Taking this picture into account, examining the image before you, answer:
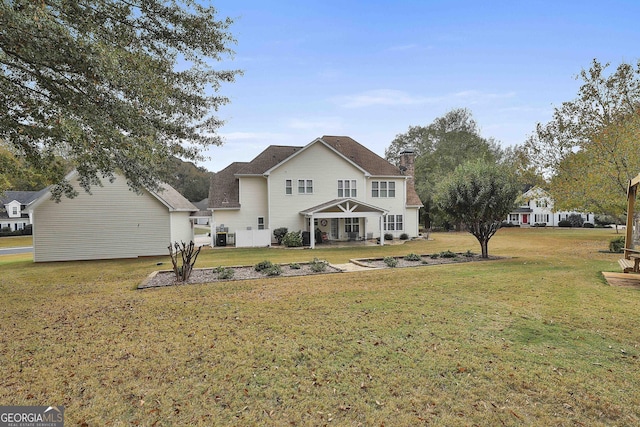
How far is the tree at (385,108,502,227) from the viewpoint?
3950cm

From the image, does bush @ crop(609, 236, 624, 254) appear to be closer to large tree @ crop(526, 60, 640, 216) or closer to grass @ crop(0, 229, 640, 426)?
large tree @ crop(526, 60, 640, 216)

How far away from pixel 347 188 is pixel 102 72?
2150 centimetres

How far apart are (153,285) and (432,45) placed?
687 inches

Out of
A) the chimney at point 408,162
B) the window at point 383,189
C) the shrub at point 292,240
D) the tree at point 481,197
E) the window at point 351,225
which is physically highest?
the chimney at point 408,162

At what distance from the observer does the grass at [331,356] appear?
3.47m

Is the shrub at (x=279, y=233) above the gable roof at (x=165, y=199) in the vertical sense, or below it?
below

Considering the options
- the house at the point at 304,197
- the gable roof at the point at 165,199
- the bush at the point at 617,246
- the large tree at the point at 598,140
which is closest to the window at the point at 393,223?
the house at the point at 304,197

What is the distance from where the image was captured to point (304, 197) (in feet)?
83.3

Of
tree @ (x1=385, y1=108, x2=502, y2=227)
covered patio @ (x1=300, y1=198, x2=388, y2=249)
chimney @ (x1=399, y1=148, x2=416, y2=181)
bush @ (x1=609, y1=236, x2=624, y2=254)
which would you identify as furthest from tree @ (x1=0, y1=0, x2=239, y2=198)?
tree @ (x1=385, y1=108, x2=502, y2=227)

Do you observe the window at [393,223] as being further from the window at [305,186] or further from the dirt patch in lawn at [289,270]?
the dirt patch in lawn at [289,270]

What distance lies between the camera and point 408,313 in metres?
6.80

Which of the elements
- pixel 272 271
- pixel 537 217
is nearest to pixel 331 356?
pixel 272 271

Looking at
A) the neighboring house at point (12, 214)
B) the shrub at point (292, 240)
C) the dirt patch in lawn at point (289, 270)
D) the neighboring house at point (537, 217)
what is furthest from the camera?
the neighboring house at point (537, 217)

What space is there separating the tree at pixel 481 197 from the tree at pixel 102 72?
12134 mm
